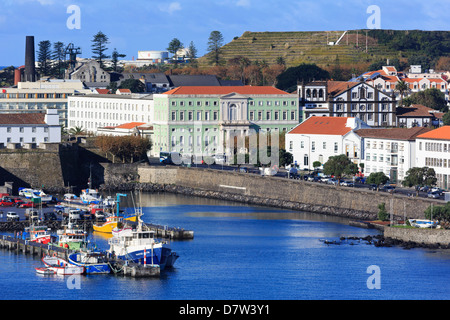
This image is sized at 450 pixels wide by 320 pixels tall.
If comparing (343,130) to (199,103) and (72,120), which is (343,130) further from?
(72,120)

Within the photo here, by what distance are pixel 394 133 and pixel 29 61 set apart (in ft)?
220

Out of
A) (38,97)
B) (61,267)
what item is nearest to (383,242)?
(61,267)

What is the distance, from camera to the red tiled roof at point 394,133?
88.8 meters

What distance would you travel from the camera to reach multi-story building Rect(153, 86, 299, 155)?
110 m

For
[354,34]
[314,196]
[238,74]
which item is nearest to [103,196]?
[314,196]

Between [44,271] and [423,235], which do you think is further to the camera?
[423,235]

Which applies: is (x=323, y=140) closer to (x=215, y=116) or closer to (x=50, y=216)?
(x=215, y=116)

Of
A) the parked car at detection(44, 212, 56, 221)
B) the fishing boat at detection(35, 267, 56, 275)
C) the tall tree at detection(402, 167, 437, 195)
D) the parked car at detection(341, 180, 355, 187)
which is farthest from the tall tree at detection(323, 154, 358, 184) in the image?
Result: the fishing boat at detection(35, 267, 56, 275)

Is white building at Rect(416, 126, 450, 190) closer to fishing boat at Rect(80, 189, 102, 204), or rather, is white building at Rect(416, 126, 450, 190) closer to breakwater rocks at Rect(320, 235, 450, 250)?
breakwater rocks at Rect(320, 235, 450, 250)

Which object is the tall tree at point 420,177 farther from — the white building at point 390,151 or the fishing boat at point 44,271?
the fishing boat at point 44,271

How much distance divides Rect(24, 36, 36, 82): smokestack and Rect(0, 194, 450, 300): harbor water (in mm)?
74196

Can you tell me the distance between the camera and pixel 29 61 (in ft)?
484

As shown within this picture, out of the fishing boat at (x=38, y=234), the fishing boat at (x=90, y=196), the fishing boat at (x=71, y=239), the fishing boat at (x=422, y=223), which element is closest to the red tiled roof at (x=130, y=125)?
the fishing boat at (x=90, y=196)

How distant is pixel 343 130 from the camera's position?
97312 mm
